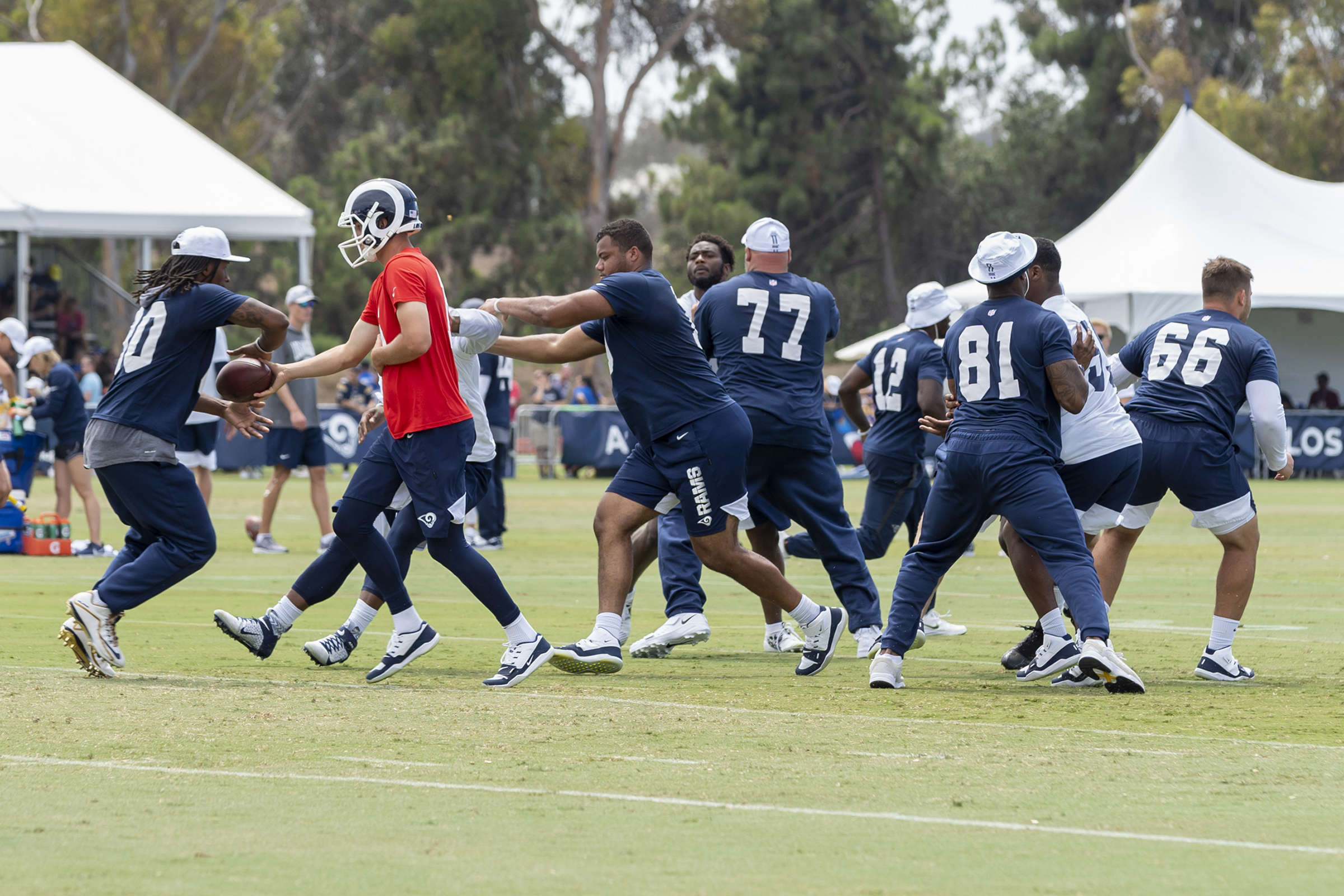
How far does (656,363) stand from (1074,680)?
2393 mm

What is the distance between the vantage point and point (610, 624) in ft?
27.9

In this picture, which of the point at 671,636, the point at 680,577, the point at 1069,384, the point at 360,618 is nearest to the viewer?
the point at 1069,384

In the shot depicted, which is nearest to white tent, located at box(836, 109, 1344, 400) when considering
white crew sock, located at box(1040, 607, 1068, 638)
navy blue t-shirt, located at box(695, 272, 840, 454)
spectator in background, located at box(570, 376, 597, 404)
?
spectator in background, located at box(570, 376, 597, 404)

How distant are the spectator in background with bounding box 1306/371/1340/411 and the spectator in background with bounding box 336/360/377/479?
58.2 feet

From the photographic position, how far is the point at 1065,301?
8.87 meters

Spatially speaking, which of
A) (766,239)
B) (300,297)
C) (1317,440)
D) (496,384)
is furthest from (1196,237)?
(766,239)

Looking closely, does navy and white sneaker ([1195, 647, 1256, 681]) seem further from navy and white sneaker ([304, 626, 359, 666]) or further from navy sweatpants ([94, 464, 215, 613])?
navy sweatpants ([94, 464, 215, 613])

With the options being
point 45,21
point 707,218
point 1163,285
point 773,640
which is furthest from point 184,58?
point 773,640

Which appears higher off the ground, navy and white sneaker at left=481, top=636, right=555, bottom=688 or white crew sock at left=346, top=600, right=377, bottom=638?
white crew sock at left=346, top=600, right=377, bottom=638

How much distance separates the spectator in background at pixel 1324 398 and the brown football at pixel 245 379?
30.1 metres

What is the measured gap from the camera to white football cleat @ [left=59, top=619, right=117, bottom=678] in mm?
8203

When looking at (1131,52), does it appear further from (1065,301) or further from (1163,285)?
(1065,301)

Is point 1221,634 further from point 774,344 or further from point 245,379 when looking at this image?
point 245,379

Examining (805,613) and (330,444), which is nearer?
(805,613)
